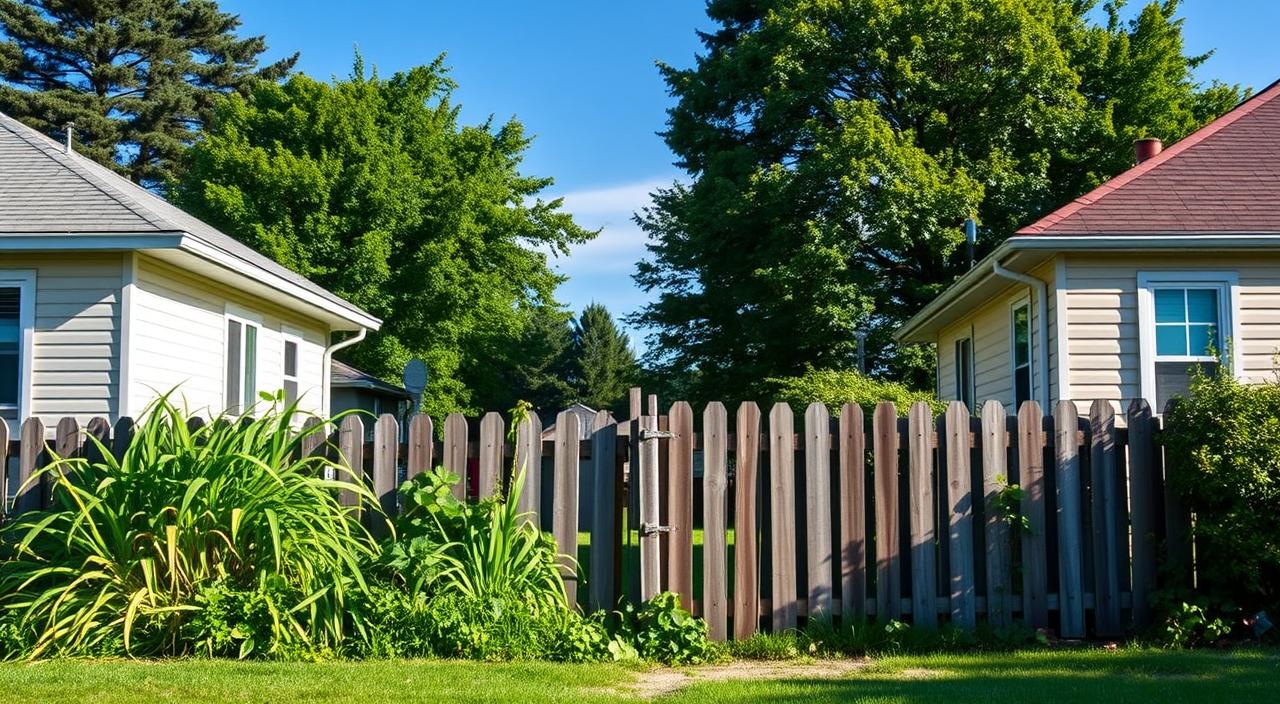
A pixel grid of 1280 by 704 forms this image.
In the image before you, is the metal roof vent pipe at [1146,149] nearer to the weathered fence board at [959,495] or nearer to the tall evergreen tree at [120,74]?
the weathered fence board at [959,495]

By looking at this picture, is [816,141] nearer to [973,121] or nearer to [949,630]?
[973,121]

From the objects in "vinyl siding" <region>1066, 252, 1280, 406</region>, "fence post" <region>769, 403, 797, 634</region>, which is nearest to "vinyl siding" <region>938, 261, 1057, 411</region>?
"vinyl siding" <region>1066, 252, 1280, 406</region>

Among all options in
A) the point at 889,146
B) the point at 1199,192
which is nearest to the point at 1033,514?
the point at 1199,192

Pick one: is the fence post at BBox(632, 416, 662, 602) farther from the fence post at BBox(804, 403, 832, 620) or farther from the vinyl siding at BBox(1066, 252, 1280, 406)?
the vinyl siding at BBox(1066, 252, 1280, 406)

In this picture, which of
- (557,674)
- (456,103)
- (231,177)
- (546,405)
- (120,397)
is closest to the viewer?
(557,674)

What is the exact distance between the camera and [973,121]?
27.0 meters

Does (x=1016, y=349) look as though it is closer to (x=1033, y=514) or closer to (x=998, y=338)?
(x=998, y=338)

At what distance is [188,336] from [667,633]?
8541 mm

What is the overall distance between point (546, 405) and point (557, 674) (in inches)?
2779

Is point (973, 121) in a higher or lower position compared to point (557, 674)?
higher

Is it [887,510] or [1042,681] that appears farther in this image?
[887,510]

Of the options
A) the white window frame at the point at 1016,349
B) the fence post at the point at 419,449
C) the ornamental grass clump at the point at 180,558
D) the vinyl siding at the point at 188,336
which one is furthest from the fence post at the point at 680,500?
the white window frame at the point at 1016,349

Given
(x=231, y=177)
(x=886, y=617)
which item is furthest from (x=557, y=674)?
(x=231, y=177)

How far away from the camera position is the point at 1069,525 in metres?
7.38
